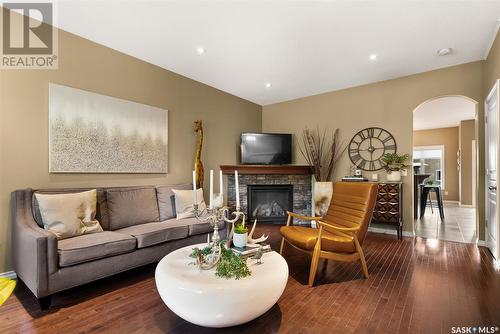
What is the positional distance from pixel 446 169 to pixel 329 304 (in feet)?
30.3

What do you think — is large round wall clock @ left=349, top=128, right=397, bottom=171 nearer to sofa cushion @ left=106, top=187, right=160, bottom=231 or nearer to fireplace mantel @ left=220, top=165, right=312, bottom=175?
fireplace mantel @ left=220, top=165, right=312, bottom=175

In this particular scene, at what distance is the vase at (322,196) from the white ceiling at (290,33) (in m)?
1.99

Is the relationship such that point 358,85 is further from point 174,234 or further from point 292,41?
point 174,234

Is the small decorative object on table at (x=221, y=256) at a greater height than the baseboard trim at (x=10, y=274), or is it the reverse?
the small decorative object on table at (x=221, y=256)

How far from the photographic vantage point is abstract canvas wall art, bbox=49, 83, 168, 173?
118 inches

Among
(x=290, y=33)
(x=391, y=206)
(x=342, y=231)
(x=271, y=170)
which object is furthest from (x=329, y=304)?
(x=271, y=170)

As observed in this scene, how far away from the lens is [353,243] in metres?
2.67

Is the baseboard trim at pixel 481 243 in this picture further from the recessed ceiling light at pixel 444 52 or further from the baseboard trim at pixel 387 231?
the recessed ceiling light at pixel 444 52

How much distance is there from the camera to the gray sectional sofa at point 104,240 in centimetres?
208

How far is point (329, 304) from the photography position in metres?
2.15

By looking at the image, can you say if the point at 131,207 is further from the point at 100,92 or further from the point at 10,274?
the point at 100,92

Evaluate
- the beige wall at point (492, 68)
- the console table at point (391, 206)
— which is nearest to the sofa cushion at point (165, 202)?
the console table at point (391, 206)

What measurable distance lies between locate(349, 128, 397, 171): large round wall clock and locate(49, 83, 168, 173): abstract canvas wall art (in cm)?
353

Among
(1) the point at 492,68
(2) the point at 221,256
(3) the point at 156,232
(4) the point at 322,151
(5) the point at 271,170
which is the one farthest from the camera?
(4) the point at 322,151
